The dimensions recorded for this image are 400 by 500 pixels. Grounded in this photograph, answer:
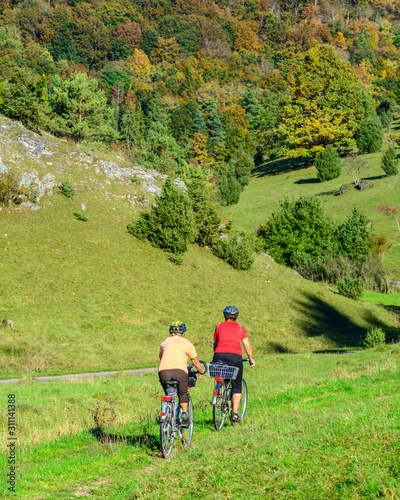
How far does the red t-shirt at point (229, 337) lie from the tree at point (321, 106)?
88.4 metres

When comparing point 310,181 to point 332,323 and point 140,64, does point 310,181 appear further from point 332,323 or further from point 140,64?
point 140,64

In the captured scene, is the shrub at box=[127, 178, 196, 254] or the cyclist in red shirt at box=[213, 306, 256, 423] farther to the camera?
the shrub at box=[127, 178, 196, 254]

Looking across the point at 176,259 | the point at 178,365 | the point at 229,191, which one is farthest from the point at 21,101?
the point at 229,191

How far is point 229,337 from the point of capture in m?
9.80

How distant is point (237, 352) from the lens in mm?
9789

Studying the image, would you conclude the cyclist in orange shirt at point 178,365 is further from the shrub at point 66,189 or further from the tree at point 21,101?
the tree at point 21,101

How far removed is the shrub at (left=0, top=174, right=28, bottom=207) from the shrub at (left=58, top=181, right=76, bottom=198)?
11.7 ft

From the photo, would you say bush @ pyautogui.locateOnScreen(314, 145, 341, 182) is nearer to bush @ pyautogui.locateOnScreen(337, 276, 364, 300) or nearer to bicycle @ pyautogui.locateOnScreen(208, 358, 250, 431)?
bush @ pyautogui.locateOnScreen(337, 276, 364, 300)

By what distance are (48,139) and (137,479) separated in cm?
4290

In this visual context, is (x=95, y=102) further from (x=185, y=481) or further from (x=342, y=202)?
(x=185, y=481)

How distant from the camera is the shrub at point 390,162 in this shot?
7781cm

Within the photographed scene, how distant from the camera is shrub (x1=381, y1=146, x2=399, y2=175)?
77.8m

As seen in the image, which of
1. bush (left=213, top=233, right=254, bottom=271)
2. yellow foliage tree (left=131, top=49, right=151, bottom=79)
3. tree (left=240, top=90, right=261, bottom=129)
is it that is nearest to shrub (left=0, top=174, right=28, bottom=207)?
bush (left=213, top=233, right=254, bottom=271)

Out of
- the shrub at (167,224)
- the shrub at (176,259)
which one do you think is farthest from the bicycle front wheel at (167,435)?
the shrub at (167,224)
